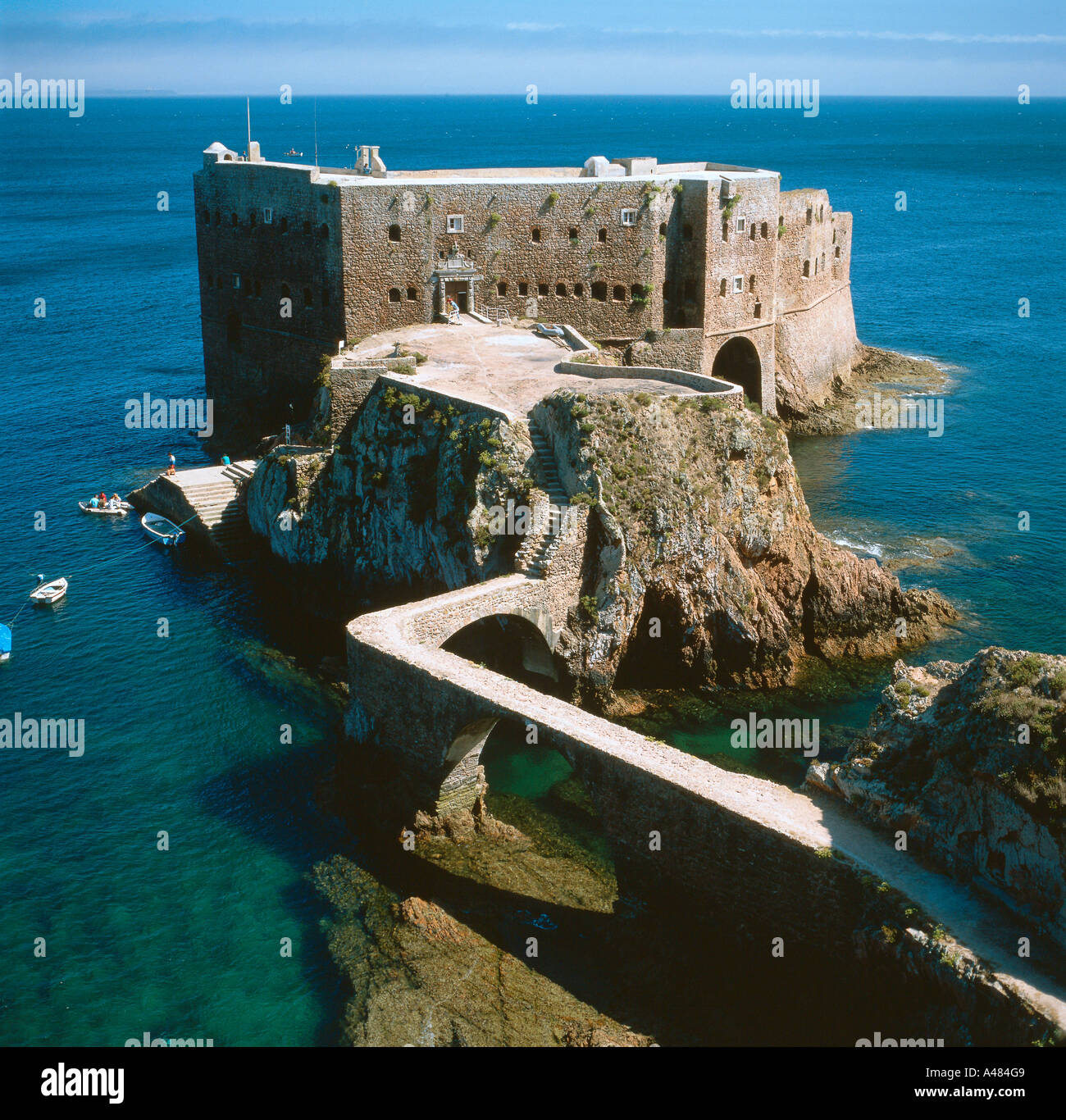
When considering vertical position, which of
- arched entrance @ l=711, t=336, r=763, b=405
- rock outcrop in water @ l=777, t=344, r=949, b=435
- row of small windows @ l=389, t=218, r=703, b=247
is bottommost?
rock outcrop in water @ l=777, t=344, r=949, b=435

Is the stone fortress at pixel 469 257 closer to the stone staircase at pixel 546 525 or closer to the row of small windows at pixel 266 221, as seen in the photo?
the row of small windows at pixel 266 221

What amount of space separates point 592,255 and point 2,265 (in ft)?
268

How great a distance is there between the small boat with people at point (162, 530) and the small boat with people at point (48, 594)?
5.97 metres

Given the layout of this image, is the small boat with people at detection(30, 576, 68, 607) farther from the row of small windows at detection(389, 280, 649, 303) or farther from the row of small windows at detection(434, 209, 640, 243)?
the row of small windows at detection(434, 209, 640, 243)

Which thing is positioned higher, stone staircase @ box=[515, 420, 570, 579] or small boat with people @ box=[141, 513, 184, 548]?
stone staircase @ box=[515, 420, 570, 579]

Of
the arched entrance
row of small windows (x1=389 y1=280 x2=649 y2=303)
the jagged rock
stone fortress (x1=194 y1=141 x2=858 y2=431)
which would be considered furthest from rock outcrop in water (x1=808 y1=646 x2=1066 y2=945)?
the arched entrance

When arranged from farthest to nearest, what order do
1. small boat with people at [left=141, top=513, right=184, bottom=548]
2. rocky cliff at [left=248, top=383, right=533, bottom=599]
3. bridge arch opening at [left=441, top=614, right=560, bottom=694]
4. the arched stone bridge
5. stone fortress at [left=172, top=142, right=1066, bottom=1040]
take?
small boat with people at [left=141, top=513, right=184, bottom=548]
rocky cliff at [left=248, top=383, right=533, bottom=599]
bridge arch opening at [left=441, top=614, right=560, bottom=694]
stone fortress at [left=172, top=142, right=1066, bottom=1040]
the arched stone bridge

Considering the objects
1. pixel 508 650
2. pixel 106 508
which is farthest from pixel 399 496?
pixel 106 508

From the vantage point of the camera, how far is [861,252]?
12669 centimetres

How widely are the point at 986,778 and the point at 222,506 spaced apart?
38.5m

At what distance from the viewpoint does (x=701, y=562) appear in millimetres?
42281

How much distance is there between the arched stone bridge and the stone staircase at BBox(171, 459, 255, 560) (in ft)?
65.6

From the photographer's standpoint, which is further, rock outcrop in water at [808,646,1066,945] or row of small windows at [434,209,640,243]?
row of small windows at [434,209,640,243]

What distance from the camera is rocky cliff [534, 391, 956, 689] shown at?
136 feet
